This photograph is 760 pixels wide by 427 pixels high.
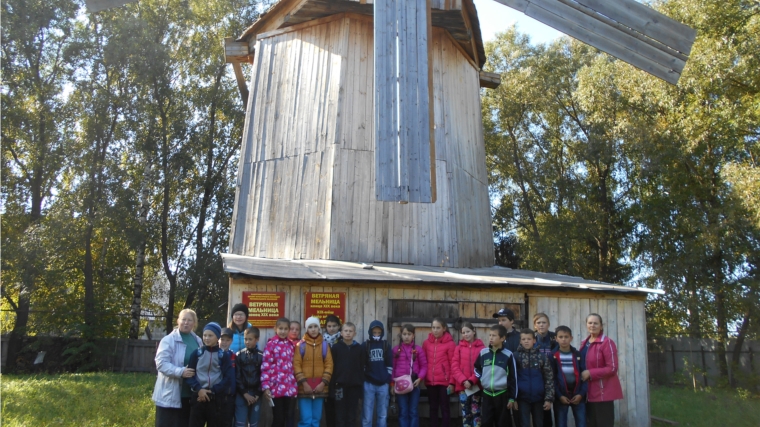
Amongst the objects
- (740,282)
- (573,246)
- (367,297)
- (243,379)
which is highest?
(573,246)

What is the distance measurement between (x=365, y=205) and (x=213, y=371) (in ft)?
16.6

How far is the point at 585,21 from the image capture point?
9117 millimetres

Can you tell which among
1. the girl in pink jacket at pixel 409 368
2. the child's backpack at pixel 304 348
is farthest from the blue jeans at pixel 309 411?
the girl in pink jacket at pixel 409 368

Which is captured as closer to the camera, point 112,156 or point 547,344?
point 547,344

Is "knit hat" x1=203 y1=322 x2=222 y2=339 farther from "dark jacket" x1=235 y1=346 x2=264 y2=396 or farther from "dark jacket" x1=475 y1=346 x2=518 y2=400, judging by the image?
"dark jacket" x1=475 y1=346 x2=518 y2=400

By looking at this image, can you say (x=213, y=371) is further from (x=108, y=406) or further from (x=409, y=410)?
(x=108, y=406)

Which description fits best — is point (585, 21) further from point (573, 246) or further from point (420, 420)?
point (573, 246)

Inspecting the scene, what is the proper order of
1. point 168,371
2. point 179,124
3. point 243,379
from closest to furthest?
point 168,371 < point 243,379 < point 179,124

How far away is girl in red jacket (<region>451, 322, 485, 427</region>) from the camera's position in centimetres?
779

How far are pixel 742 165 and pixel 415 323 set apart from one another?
11726 mm

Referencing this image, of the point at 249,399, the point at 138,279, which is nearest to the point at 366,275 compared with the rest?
the point at 249,399

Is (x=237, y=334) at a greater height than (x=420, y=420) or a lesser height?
greater

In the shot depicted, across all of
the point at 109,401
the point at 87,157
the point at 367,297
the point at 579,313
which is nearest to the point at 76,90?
the point at 87,157

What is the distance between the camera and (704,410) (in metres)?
11.7
